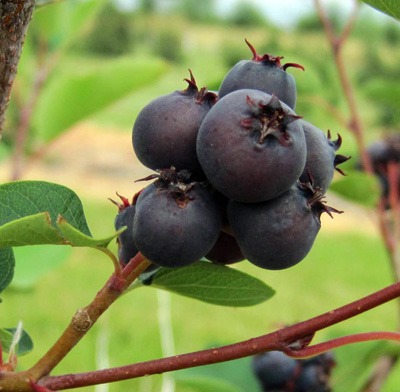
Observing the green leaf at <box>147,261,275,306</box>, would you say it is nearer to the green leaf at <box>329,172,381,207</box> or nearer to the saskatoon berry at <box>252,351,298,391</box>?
the saskatoon berry at <box>252,351,298,391</box>

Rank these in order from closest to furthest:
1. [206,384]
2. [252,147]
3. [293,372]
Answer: [252,147], [206,384], [293,372]

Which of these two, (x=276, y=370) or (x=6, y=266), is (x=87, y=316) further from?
(x=276, y=370)

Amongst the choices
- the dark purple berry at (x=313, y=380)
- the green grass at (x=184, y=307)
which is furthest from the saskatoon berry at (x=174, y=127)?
the green grass at (x=184, y=307)

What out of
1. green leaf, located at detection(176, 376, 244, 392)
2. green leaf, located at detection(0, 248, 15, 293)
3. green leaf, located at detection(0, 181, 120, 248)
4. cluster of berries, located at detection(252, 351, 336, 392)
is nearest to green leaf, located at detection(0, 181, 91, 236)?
green leaf, located at detection(0, 181, 120, 248)

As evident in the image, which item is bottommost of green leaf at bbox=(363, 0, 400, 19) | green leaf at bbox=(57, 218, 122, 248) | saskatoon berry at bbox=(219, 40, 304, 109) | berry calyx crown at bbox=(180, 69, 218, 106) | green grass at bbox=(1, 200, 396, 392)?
green leaf at bbox=(57, 218, 122, 248)

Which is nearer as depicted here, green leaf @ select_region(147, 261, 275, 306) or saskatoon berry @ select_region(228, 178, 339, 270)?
saskatoon berry @ select_region(228, 178, 339, 270)

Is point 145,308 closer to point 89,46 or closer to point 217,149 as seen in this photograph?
point 217,149

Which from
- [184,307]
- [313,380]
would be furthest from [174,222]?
[184,307]
